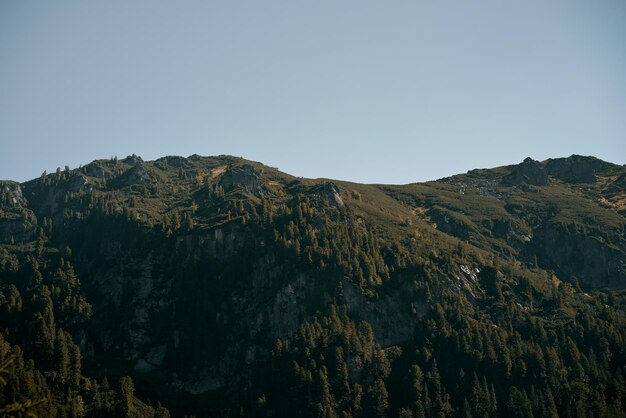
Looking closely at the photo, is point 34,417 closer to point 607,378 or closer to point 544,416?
point 544,416

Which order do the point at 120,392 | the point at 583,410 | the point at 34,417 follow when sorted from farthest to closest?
the point at 120,392
the point at 583,410
the point at 34,417

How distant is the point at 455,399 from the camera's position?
198 m

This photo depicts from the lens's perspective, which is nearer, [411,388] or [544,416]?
[544,416]

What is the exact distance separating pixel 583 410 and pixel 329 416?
3090 inches

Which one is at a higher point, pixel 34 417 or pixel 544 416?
pixel 34 417

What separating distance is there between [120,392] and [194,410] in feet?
87.4

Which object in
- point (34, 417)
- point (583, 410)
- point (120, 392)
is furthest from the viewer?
point (120, 392)

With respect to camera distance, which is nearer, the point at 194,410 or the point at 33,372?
the point at 33,372

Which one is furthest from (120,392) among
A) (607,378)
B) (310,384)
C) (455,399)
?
(607,378)

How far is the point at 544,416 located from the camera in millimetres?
181625

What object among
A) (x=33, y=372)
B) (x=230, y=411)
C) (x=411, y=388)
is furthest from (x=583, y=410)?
→ (x=33, y=372)

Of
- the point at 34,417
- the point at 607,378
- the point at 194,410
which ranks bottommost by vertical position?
the point at 194,410

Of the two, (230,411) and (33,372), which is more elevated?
(33,372)

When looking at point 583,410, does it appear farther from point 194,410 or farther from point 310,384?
point 194,410
